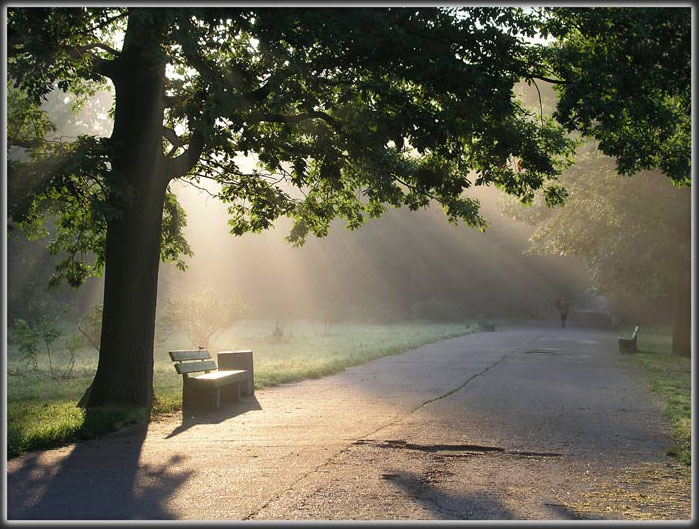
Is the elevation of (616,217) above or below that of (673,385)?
above

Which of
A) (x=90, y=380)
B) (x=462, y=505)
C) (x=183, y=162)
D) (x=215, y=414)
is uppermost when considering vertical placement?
(x=183, y=162)

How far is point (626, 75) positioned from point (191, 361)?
7.87 metres

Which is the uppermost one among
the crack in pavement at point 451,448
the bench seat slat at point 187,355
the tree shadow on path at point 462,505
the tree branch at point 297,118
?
the tree branch at point 297,118

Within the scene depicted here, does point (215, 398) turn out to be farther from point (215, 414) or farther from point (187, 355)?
point (187, 355)

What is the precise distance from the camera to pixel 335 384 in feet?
52.0

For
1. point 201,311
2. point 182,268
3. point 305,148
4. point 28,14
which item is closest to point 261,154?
point 305,148

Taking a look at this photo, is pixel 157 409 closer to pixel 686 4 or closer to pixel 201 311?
pixel 686 4

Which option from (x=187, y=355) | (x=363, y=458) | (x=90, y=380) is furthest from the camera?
(x=90, y=380)

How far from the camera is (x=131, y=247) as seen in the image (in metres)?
11.6

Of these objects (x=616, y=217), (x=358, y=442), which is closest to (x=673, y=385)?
(x=616, y=217)

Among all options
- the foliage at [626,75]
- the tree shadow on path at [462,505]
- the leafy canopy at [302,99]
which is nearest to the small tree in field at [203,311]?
the leafy canopy at [302,99]

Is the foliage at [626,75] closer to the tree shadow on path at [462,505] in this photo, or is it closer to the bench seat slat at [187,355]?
the tree shadow on path at [462,505]

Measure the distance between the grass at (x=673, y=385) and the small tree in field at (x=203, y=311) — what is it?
12.4 metres

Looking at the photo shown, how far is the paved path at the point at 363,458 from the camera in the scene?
241 inches
